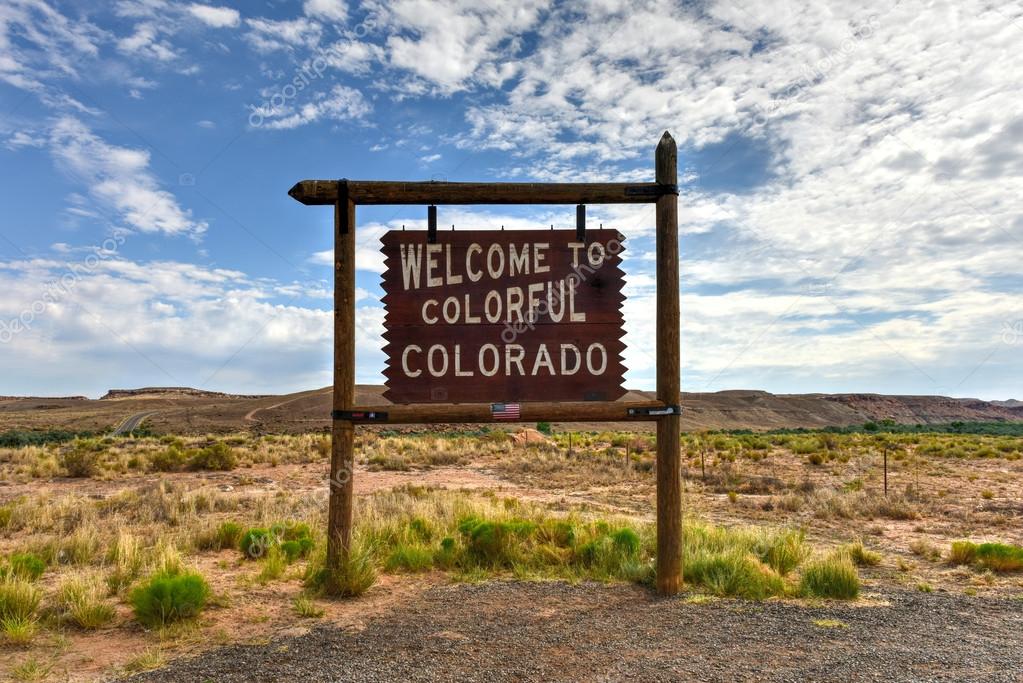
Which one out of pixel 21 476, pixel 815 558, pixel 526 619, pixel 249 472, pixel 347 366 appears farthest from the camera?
pixel 249 472

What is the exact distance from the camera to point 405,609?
6.25 meters

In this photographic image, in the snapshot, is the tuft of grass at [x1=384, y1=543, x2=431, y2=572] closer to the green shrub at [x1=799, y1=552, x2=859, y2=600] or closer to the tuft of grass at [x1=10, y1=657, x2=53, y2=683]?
the tuft of grass at [x1=10, y1=657, x2=53, y2=683]

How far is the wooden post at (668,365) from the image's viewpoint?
22.8 ft

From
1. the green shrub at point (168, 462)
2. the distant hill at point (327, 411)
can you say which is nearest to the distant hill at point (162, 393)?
the distant hill at point (327, 411)

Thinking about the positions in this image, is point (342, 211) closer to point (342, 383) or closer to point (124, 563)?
point (342, 383)

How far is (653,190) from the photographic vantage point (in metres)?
7.23

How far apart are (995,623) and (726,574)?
2301 mm

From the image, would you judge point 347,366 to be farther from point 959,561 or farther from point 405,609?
point 959,561

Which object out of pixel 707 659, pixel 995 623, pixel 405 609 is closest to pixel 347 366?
pixel 405 609

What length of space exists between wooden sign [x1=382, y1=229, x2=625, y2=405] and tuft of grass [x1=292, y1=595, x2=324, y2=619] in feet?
7.00

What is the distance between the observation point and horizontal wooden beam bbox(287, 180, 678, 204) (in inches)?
282

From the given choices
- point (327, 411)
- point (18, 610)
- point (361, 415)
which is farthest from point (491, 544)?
point (327, 411)

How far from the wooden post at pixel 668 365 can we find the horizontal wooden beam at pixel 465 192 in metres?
0.27

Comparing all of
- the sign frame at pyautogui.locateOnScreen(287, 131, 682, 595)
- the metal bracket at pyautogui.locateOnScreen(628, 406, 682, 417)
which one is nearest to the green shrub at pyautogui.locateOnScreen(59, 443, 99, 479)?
the sign frame at pyautogui.locateOnScreen(287, 131, 682, 595)
